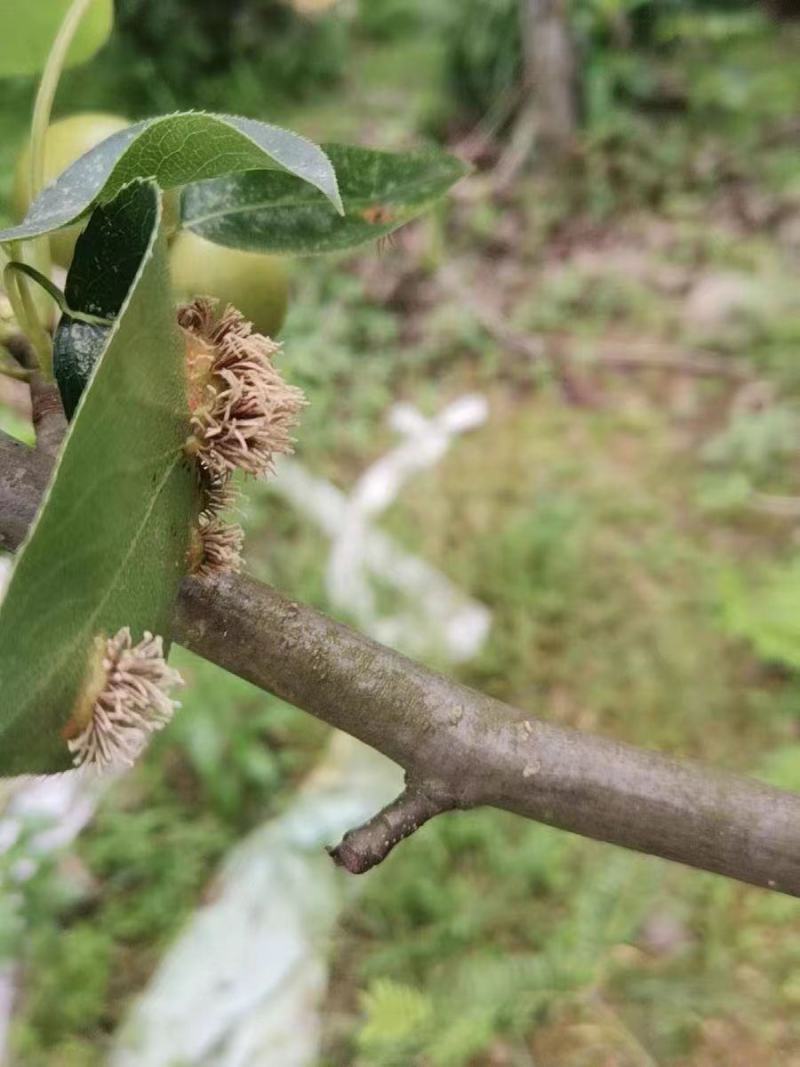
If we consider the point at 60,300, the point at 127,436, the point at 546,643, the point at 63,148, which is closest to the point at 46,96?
the point at 63,148

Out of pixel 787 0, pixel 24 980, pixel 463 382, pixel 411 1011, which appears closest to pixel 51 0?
pixel 411 1011

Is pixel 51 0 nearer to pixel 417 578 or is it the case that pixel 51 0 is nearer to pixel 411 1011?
pixel 411 1011

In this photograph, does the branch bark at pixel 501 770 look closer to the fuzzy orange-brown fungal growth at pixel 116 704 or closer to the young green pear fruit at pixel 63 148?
the fuzzy orange-brown fungal growth at pixel 116 704

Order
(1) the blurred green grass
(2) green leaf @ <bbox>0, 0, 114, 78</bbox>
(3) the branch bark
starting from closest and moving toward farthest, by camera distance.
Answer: (3) the branch bark < (2) green leaf @ <bbox>0, 0, 114, 78</bbox> < (1) the blurred green grass

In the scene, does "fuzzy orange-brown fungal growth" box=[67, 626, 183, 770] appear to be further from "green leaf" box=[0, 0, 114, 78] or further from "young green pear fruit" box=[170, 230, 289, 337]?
"green leaf" box=[0, 0, 114, 78]

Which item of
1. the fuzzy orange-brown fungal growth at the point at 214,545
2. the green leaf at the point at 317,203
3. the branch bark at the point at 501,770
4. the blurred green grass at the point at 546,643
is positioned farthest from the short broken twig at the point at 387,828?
the blurred green grass at the point at 546,643

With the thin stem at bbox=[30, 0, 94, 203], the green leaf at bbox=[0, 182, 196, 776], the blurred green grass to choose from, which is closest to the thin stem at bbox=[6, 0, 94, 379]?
the thin stem at bbox=[30, 0, 94, 203]
